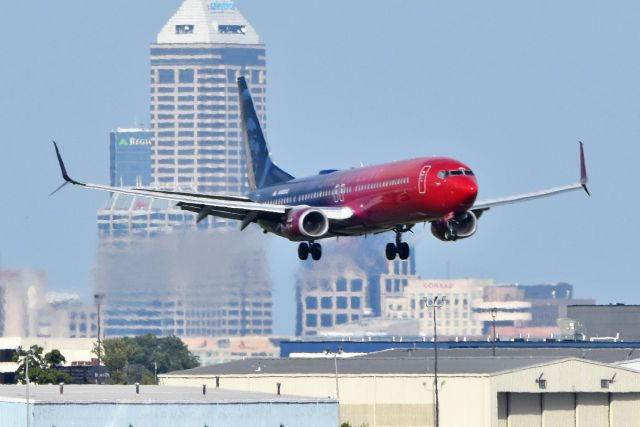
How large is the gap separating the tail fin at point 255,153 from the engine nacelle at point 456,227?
22807 millimetres

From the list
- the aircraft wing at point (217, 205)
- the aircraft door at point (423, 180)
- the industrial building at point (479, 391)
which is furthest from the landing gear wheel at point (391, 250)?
the industrial building at point (479, 391)

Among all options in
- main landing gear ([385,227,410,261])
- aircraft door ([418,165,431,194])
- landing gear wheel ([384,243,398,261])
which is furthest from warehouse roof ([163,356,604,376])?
aircraft door ([418,165,431,194])

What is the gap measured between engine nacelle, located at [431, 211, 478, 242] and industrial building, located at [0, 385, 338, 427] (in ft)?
48.3

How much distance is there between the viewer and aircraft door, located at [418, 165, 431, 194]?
Result: 123 meters

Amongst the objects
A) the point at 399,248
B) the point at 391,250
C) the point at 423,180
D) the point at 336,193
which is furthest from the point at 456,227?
the point at 336,193

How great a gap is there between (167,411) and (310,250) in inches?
952

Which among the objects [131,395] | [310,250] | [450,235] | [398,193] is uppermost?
[398,193]

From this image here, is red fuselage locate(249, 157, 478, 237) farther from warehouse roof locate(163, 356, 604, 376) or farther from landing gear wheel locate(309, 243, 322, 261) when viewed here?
warehouse roof locate(163, 356, 604, 376)

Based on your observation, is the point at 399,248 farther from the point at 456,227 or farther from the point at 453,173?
the point at 453,173

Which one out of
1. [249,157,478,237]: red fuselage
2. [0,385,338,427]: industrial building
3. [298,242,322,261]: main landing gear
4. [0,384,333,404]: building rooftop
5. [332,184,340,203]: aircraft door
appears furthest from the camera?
[298,242,322,261]: main landing gear

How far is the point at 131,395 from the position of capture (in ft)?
398

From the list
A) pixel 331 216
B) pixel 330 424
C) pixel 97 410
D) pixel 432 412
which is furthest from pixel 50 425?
pixel 432 412

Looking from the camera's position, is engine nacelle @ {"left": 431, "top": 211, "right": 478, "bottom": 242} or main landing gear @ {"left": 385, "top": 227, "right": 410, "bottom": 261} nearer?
engine nacelle @ {"left": 431, "top": 211, "right": 478, "bottom": 242}

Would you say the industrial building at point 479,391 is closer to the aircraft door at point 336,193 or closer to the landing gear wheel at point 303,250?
the landing gear wheel at point 303,250
